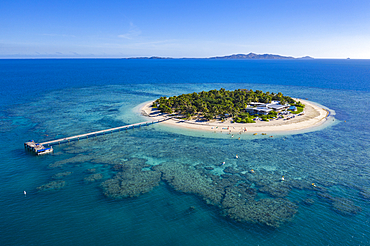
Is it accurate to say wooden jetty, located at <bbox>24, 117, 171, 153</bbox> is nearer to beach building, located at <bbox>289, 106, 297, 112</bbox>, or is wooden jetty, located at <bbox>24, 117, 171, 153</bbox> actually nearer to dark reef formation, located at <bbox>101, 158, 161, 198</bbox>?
dark reef formation, located at <bbox>101, 158, 161, 198</bbox>

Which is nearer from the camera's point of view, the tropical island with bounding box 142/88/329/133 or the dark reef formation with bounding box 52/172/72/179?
the dark reef formation with bounding box 52/172/72/179

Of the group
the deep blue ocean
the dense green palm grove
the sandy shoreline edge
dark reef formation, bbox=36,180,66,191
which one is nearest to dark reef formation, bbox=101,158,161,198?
the deep blue ocean

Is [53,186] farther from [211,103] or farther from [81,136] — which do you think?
[211,103]

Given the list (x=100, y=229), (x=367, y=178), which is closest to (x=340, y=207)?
(x=367, y=178)

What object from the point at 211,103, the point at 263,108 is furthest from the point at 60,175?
the point at 263,108

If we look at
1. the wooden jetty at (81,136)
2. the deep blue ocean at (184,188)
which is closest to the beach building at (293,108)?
the deep blue ocean at (184,188)

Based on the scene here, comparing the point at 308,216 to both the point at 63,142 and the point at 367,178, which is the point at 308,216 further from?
the point at 63,142

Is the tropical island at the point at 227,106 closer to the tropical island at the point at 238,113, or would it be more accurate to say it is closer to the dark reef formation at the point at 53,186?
the tropical island at the point at 238,113
